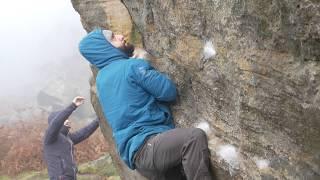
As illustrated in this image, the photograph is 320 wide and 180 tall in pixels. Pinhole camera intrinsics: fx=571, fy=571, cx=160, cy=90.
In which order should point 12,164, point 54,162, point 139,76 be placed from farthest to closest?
point 12,164
point 54,162
point 139,76

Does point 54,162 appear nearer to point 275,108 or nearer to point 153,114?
point 153,114

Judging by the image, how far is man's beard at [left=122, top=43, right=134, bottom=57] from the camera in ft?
30.5

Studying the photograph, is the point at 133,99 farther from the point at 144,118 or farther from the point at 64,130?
the point at 64,130

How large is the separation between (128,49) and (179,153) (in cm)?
235

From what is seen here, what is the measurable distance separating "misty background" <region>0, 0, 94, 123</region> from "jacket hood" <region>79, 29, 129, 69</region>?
2677 centimetres

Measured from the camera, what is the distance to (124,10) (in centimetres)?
1062

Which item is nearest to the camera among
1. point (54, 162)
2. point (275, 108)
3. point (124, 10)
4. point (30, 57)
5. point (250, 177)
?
point (275, 108)

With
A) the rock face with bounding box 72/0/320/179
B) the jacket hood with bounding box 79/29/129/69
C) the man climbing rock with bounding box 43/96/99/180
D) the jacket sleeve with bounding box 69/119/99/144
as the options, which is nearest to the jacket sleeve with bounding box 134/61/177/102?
the rock face with bounding box 72/0/320/179

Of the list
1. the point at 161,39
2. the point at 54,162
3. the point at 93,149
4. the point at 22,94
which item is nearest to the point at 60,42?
the point at 22,94

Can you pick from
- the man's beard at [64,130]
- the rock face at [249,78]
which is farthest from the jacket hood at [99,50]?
the man's beard at [64,130]

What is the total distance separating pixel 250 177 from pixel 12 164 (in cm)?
1808

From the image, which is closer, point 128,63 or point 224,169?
point 224,169

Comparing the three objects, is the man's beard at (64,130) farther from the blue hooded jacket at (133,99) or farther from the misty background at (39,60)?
the misty background at (39,60)

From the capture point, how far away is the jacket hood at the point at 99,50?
8727 millimetres
